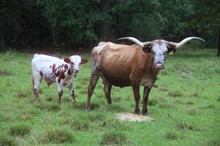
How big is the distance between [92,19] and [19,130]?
2441cm

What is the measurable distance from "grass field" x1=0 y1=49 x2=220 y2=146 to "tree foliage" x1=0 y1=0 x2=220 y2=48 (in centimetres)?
1583

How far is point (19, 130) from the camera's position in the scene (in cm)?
888

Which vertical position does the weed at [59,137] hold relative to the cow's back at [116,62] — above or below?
below

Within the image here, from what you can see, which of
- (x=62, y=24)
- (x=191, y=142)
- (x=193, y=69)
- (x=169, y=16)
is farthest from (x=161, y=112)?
(x=169, y=16)

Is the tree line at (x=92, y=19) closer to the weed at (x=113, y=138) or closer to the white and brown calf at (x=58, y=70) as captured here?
the white and brown calf at (x=58, y=70)

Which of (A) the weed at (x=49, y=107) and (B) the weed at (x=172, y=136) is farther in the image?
(A) the weed at (x=49, y=107)

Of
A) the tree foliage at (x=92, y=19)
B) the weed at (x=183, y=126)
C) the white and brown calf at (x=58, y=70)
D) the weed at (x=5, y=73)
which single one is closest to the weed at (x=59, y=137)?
the weed at (x=183, y=126)

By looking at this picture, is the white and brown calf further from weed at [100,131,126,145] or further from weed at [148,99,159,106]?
weed at [100,131,126,145]

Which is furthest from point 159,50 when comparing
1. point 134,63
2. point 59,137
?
point 59,137

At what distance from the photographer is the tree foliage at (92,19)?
1309 inches

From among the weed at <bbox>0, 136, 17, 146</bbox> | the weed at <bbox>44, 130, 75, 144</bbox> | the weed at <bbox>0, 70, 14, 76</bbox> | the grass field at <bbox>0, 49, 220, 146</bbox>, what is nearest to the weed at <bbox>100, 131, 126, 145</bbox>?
the grass field at <bbox>0, 49, 220, 146</bbox>

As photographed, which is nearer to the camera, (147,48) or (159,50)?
(159,50)

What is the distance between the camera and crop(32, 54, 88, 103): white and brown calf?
12859mm

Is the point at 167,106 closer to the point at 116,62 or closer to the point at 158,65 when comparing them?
the point at 116,62
